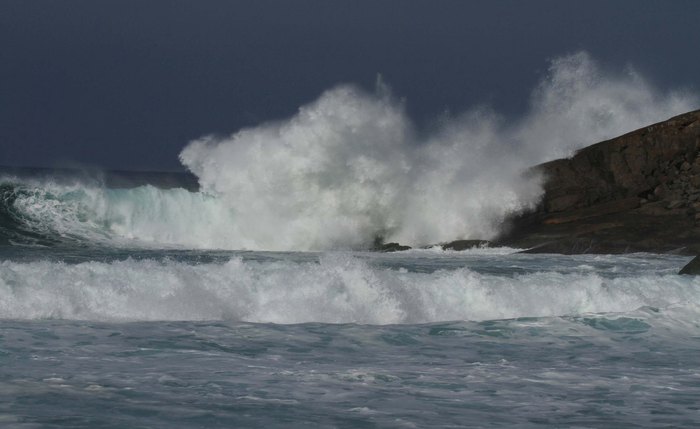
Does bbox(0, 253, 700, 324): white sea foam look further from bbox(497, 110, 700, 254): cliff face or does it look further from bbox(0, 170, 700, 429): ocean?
bbox(497, 110, 700, 254): cliff face

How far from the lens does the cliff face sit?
21.7 meters

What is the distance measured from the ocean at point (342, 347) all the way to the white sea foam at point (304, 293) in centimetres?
3

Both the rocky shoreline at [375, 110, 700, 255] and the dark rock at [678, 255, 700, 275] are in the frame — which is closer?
the dark rock at [678, 255, 700, 275]

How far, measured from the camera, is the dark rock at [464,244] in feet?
78.9

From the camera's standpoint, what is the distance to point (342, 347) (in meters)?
9.59

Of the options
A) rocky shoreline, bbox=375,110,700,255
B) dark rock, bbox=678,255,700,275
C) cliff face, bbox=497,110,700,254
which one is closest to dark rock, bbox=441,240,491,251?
rocky shoreline, bbox=375,110,700,255

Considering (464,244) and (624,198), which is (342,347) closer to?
(464,244)

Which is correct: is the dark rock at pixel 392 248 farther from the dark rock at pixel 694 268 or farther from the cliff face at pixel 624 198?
the dark rock at pixel 694 268

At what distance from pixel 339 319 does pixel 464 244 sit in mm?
12587

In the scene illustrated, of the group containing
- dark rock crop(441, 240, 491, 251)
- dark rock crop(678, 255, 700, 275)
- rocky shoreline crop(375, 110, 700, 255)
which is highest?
rocky shoreline crop(375, 110, 700, 255)

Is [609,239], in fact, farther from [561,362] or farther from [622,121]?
[561,362]

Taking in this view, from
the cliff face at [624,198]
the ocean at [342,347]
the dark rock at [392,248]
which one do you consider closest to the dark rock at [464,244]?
the cliff face at [624,198]

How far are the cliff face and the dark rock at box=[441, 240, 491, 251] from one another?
1.60 feet

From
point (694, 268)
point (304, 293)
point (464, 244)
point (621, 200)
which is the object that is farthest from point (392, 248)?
point (304, 293)
